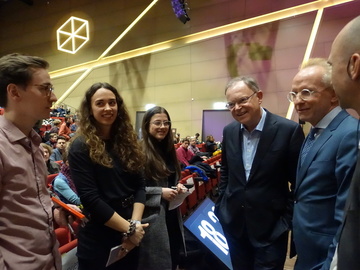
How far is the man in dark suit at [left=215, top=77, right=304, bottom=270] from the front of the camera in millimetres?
1547

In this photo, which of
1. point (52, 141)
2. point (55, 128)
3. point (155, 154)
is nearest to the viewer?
point (155, 154)

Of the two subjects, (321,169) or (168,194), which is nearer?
(321,169)

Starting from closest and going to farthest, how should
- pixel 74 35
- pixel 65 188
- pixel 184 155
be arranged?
pixel 65 188, pixel 184 155, pixel 74 35

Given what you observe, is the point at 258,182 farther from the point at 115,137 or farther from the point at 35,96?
the point at 35,96

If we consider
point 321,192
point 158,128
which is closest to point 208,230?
point 158,128

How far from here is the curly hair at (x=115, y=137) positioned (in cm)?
139

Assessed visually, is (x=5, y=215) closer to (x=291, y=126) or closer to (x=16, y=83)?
(x=16, y=83)

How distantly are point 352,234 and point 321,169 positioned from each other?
0.58 m

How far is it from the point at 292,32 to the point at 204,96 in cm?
406

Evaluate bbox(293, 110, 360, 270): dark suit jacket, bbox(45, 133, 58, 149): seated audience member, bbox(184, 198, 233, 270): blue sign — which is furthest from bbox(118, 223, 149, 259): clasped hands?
bbox(45, 133, 58, 149): seated audience member

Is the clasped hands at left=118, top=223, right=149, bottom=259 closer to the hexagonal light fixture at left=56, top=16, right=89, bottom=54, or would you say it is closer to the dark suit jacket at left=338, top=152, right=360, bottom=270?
the dark suit jacket at left=338, top=152, right=360, bottom=270

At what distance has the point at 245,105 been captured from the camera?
1.62 m

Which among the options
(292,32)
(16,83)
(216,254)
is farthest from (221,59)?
(16,83)

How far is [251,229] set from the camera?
61.7 inches
